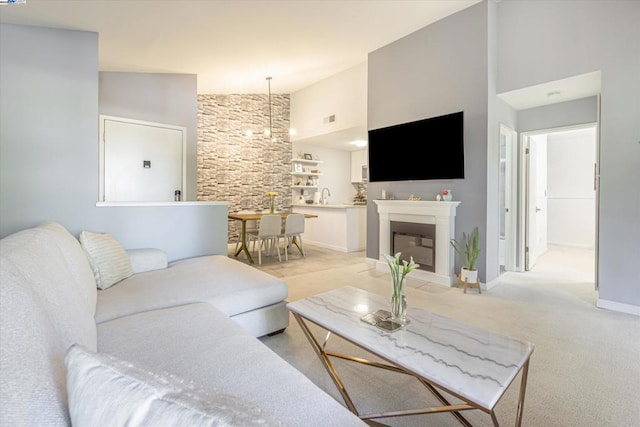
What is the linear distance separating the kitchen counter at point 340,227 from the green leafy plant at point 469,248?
7.78 ft

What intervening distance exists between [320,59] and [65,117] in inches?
135

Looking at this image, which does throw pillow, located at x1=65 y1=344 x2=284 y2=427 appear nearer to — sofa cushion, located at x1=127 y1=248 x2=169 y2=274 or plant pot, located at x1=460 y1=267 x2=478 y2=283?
sofa cushion, located at x1=127 y1=248 x2=169 y2=274

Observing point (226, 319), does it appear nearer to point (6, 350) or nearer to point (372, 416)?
point (372, 416)

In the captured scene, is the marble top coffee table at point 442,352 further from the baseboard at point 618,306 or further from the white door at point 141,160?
the white door at point 141,160

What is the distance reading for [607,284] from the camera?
114 inches

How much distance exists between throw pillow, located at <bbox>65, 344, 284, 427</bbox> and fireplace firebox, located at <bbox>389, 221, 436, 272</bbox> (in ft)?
12.0

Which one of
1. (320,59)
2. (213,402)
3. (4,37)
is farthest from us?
(320,59)

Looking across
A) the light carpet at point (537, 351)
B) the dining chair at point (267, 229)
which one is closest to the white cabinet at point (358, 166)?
the dining chair at point (267, 229)

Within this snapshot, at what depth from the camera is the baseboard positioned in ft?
9.06

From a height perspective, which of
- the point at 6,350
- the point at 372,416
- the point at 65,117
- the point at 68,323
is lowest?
the point at 372,416

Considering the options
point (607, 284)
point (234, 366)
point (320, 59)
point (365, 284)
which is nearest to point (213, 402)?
point (234, 366)

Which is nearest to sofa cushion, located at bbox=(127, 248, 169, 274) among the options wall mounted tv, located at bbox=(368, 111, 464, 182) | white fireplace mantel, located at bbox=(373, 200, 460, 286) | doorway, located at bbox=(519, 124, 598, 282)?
white fireplace mantel, located at bbox=(373, 200, 460, 286)

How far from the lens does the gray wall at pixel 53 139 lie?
2.73 m

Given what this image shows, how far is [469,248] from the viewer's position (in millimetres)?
3537
